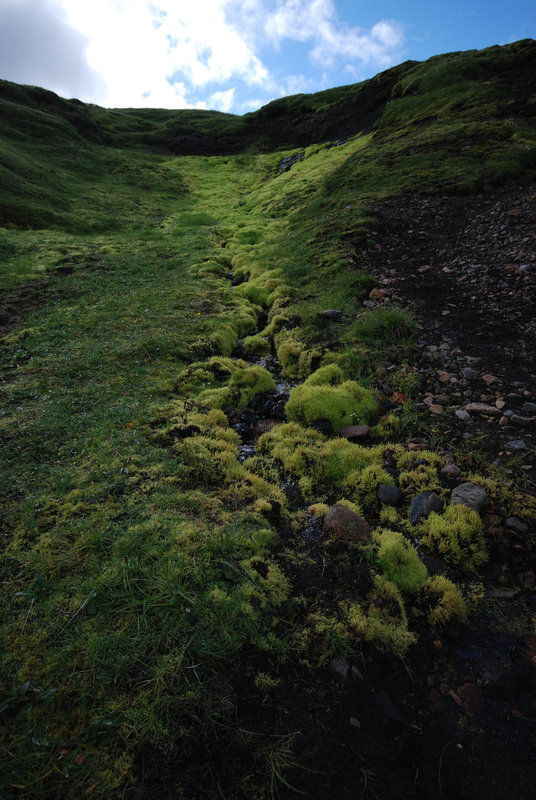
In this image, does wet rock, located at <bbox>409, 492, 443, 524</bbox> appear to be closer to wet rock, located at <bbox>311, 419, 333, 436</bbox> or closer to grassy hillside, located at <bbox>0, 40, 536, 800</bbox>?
grassy hillside, located at <bbox>0, 40, 536, 800</bbox>

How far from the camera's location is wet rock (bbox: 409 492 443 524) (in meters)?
5.14

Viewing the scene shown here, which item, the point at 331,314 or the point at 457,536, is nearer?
the point at 457,536

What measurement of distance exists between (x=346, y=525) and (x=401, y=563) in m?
0.82

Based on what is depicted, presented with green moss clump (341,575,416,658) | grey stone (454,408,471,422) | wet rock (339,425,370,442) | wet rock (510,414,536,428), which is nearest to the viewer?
green moss clump (341,575,416,658)

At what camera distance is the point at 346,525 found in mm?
5027

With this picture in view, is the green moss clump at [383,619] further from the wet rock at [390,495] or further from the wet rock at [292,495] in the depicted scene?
the wet rock at [292,495]

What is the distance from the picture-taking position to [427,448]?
20.3 ft

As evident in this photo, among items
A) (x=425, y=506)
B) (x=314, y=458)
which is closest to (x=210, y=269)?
(x=314, y=458)

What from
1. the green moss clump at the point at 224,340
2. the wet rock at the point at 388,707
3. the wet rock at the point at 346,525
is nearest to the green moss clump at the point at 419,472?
the wet rock at the point at 346,525

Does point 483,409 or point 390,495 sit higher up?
point 483,409

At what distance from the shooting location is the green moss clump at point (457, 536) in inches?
178

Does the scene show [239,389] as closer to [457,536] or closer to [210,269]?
[457,536]

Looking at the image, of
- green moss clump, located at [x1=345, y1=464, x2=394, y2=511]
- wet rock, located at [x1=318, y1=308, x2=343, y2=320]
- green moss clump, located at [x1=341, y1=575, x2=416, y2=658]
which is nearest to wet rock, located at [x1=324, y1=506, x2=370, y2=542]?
green moss clump, located at [x1=345, y1=464, x2=394, y2=511]

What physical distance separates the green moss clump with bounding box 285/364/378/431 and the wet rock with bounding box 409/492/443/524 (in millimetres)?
2214
